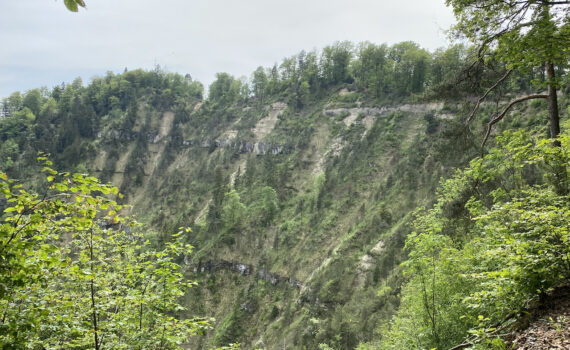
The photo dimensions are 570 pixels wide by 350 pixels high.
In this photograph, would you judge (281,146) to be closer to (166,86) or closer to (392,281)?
(392,281)

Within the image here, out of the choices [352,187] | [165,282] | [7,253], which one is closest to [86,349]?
[165,282]

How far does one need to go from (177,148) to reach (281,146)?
36.1 metres

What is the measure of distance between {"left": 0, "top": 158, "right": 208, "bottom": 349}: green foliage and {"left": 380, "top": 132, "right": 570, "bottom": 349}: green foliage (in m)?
5.29

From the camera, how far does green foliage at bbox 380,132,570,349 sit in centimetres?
502

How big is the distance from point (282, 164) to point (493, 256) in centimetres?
5836

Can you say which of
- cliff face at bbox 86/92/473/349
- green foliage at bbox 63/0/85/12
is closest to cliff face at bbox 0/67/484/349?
cliff face at bbox 86/92/473/349

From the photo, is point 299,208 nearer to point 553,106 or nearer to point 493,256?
point 553,106

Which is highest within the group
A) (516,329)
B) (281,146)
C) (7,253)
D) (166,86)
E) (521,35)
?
(166,86)

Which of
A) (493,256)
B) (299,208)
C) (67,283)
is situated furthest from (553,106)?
(299,208)

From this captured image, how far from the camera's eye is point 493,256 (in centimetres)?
546

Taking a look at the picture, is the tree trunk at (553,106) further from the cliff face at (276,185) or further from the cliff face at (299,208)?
the cliff face at (276,185)

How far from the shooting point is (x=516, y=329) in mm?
5160

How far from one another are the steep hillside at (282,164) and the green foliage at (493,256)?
218 centimetres

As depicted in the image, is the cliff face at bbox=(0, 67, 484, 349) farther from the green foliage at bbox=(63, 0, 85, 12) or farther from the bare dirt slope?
the green foliage at bbox=(63, 0, 85, 12)
